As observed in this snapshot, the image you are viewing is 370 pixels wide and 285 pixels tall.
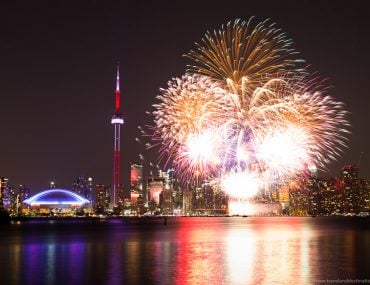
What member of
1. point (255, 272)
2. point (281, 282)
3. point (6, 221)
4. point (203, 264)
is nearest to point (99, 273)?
point (203, 264)

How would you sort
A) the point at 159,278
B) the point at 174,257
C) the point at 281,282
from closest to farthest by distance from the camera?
the point at 281,282 → the point at 159,278 → the point at 174,257

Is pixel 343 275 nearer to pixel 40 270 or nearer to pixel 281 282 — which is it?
pixel 281 282

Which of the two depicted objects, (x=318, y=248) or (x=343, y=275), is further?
(x=318, y=248)

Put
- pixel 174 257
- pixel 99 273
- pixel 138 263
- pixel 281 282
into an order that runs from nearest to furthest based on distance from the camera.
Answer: pixel 281 282 → pixel 99 273 → pixel 138 263 → pixel 174 257

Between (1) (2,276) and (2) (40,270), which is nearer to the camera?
(1) (2,276)

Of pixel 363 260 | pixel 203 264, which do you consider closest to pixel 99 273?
pixel 203 264

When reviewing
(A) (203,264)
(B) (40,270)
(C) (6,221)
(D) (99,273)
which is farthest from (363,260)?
(C) (6,221)

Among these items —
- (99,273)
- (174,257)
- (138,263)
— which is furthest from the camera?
(174,257)

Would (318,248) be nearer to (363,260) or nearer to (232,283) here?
(363,260)

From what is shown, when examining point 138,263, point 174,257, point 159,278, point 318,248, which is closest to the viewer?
point 159,278
